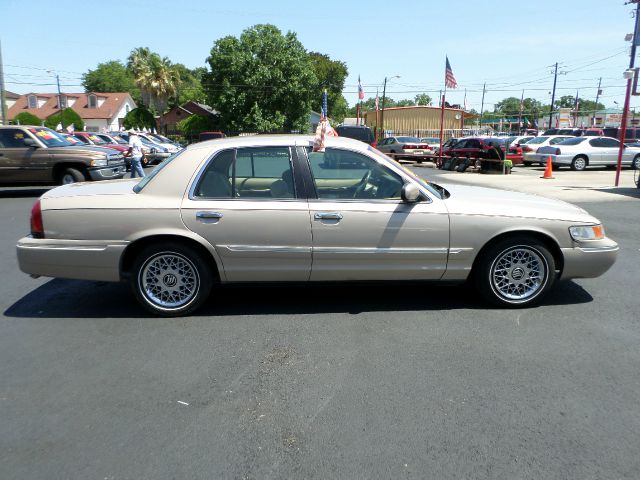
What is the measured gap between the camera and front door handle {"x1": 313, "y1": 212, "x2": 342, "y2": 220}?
4.61 meters

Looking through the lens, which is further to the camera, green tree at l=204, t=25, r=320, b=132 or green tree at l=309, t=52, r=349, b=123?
green tree at l=309, t=52, r=349, b=123

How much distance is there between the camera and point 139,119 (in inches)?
2085

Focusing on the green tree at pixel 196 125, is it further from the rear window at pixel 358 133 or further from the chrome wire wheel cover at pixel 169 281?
the chrome wire wheel cover at pixel 169 281

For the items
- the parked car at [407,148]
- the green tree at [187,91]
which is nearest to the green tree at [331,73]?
the green tree at [187,91]

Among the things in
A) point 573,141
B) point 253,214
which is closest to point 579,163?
point 573,141

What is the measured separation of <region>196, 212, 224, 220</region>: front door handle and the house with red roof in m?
67.7

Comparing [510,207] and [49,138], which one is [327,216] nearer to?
[510,207]

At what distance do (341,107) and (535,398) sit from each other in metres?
88.8

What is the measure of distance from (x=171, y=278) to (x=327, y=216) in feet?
4.93

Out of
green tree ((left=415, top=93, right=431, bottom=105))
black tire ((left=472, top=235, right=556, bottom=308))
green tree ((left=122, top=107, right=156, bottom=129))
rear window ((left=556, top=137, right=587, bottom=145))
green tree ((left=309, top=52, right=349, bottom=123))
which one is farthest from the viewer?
green tree ((left=415, top=93, right=431, bottom=105))

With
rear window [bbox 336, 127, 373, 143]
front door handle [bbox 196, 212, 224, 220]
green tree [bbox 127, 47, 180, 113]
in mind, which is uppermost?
green tree [bbox 127, 47, 180, 113]

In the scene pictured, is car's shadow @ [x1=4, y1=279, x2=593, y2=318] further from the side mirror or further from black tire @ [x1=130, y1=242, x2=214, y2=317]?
A: the side mirror

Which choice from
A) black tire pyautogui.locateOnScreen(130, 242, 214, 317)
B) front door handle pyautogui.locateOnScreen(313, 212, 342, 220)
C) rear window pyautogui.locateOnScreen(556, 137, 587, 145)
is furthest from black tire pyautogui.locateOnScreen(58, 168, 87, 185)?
rear window pyautogui.locateOnScreen(556, 137, 587, 145)

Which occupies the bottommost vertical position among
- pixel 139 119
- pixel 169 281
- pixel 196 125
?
pixel 169 281
